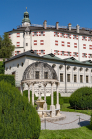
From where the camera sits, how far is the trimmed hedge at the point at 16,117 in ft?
19.8

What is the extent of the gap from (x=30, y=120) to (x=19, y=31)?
48.1 metres

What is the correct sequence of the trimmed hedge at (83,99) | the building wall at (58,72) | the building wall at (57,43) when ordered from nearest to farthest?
the trimmed hedge at (83,99) < the building wall at (58,72) < the building wall at (57,43)

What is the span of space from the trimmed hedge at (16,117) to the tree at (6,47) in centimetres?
4281

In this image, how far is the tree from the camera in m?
48.4

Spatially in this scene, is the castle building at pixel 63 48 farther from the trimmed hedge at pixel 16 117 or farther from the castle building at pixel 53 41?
the trimmed hedge at pixel 16 117

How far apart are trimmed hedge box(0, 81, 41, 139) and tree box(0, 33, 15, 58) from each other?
140ft

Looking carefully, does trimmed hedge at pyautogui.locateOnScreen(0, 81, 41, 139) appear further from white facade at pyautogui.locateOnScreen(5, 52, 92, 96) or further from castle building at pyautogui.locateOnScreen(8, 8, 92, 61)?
castle building at pyautogui.locateOnScreen(8, 8, 92, 61)

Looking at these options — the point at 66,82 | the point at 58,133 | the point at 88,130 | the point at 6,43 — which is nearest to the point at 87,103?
the point at 88,130

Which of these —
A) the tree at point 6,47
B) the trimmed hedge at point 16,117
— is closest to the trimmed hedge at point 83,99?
the trimmed hedge at point 16,117

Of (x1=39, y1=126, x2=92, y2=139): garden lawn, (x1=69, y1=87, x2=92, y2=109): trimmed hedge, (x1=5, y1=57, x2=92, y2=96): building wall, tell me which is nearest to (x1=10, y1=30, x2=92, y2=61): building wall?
(x1=5, y1=57, x2=92, y2=96): building wall

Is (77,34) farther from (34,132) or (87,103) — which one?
(34,132)

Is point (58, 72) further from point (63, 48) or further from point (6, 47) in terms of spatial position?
point (6, 47)

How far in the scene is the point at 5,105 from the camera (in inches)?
250

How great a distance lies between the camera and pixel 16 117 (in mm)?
6293
